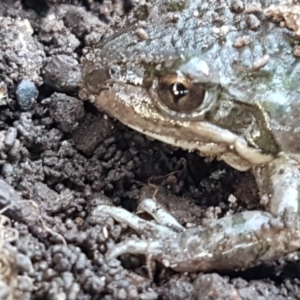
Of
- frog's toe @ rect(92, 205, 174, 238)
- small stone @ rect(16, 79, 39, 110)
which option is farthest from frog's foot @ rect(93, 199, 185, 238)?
small stone @ rect(16, 79, 39, 110)

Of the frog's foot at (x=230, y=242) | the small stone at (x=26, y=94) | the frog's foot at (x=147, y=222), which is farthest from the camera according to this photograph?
the small stone at (x=26, y=94)

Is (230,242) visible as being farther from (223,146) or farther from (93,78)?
(93,78)

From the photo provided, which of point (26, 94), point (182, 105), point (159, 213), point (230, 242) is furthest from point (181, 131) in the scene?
point (26, 94)

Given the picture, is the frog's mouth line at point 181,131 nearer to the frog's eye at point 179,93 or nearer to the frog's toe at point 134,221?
the frog's eye at point 179,93

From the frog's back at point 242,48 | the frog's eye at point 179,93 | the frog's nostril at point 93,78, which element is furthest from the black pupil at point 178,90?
the frog's nostril at point 93,78

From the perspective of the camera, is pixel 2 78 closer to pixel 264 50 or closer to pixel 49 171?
pixel 49 171

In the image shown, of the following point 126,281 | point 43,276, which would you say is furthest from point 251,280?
point 43,276
